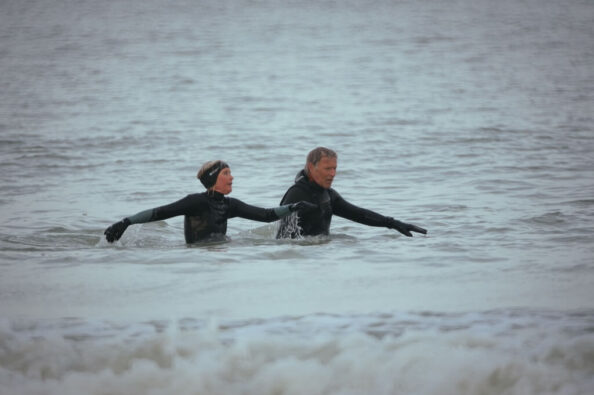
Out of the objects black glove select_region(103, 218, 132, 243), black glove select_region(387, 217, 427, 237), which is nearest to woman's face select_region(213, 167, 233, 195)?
black glove select_region(103, 218, 132, 243)

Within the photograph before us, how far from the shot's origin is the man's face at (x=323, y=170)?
8359 mm

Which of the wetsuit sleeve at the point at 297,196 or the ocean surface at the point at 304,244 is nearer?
the ocean surface at the point at 304,244

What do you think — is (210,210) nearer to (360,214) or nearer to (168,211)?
(168,211)

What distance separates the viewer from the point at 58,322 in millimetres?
6004

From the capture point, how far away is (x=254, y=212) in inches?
329

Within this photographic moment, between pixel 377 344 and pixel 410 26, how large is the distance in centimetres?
5443

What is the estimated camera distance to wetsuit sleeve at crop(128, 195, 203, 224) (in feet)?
26.4

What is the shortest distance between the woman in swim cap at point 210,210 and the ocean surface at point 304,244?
0.25 metres

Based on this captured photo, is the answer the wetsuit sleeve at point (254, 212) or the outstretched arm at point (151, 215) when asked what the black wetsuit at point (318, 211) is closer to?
the wetsuit sleeve at point (254, 212)

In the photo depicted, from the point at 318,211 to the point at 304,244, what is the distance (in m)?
0.38

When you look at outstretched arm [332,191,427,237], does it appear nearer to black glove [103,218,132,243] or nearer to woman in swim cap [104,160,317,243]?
woman in swim cap [104,160,317,243]

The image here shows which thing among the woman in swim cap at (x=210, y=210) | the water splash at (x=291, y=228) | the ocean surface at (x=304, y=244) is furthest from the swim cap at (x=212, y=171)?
the water splash at (x=291, y=228)

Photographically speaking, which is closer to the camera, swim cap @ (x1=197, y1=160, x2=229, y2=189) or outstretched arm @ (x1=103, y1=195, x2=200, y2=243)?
outstretched arm @ (x1=103, y1=195, x2=200, y2=243)

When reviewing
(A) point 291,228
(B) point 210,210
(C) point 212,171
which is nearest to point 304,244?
(A) point 291,228
